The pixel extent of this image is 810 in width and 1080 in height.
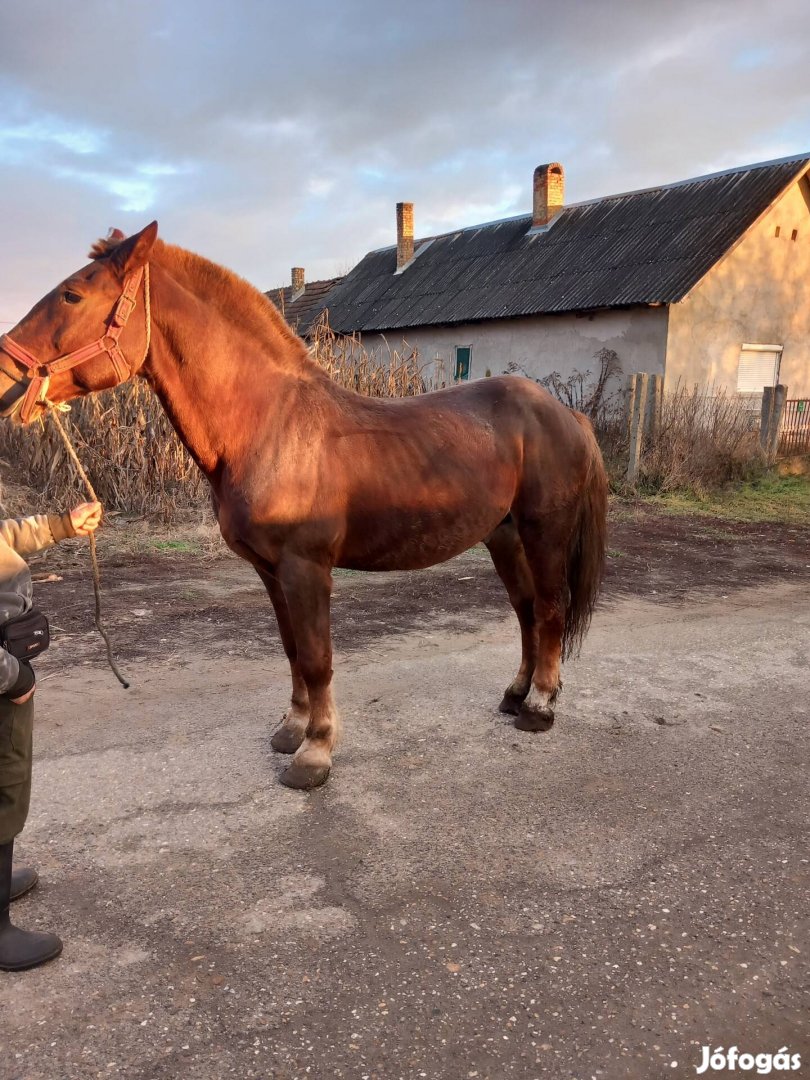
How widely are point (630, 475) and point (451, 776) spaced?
9.65 m

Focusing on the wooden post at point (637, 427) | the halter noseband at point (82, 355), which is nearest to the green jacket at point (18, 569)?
the halter noseband at point (82, 355)

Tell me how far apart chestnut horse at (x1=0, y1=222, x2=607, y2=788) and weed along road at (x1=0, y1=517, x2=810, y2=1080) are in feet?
1.49

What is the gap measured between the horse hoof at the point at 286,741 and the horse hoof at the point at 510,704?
1.18 metres

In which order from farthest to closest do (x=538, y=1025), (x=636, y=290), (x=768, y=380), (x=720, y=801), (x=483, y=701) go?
1. (x=768, y=380)
2. (x=636, y=290)
3. (x=483, y=701)
4. (x=720, y=801)
5. (x=538, y=1025)

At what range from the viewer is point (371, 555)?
3422 millimetres

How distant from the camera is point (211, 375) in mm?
3025

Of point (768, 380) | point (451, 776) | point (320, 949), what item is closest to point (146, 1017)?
point (320, 949)

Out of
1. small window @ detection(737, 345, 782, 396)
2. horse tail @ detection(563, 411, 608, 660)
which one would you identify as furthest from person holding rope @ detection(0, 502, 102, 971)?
small window @ detection(737, 345, 782, 396)

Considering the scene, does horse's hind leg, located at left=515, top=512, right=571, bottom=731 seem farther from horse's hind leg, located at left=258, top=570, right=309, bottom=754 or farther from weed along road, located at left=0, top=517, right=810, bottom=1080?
horse's hind leg, located at left=258, top=570, right=309, bottom=754

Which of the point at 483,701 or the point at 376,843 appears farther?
the point at 483,701

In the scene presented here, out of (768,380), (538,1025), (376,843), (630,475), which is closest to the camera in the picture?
(538,1025)

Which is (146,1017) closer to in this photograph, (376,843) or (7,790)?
(7,790)

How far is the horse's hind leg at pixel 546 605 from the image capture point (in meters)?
3.80

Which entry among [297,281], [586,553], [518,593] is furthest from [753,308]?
[297,281]
